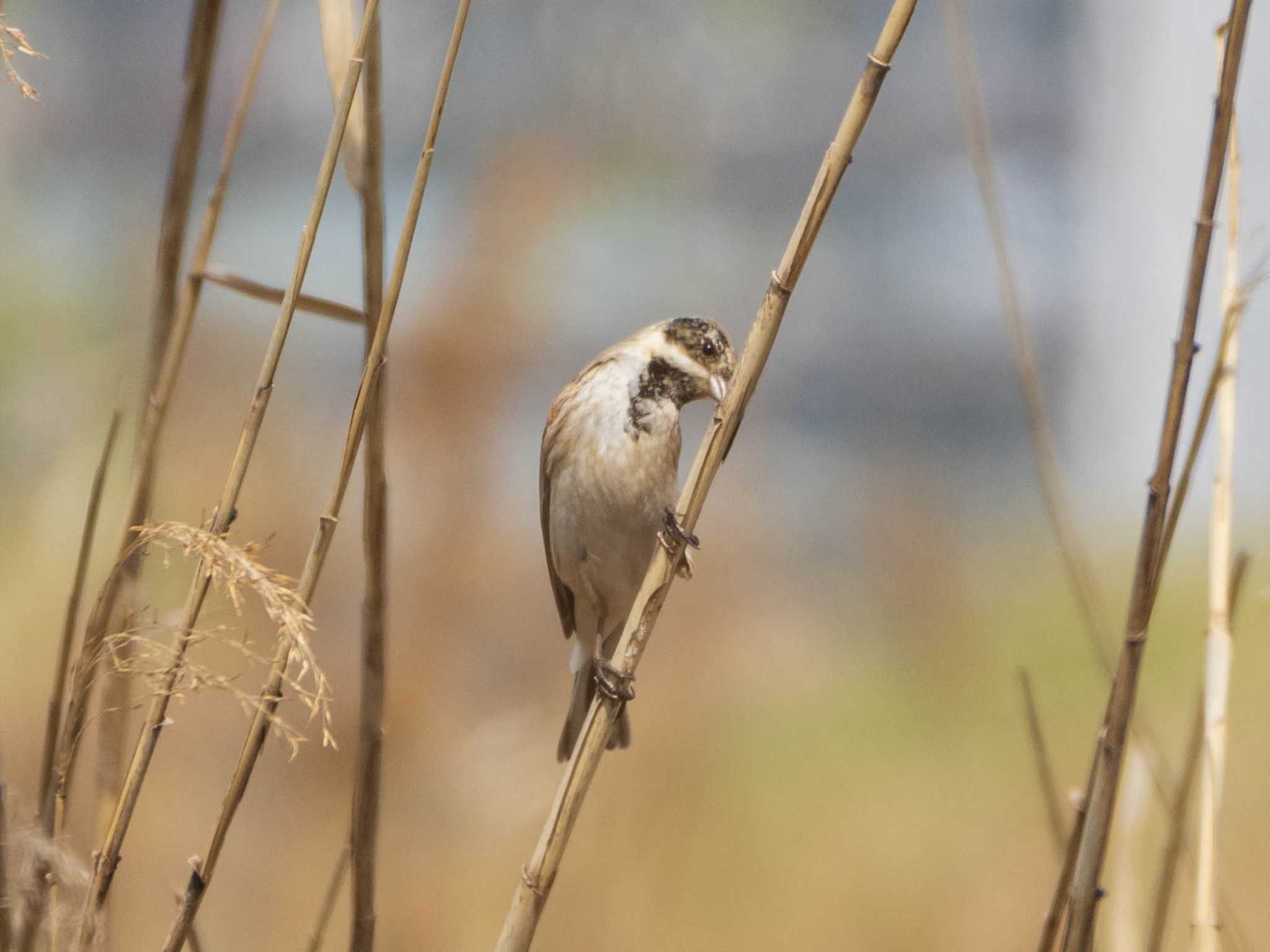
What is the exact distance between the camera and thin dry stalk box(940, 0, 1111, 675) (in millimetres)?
826

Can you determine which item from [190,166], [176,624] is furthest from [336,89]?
[176,624]

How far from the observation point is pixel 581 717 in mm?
1507

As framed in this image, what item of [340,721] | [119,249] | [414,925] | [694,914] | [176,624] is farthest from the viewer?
[119,249]

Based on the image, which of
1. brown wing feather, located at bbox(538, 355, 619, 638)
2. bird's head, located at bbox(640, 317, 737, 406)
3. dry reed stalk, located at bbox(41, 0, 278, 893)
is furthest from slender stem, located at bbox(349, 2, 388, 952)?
brown wing feather, located at bbox(538, 355, 619, 638)

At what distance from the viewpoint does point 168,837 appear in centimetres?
187

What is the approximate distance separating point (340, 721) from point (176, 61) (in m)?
1.99

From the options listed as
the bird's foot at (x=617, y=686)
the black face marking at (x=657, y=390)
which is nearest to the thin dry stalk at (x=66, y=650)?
the bird's foot at (x=617, y=686)

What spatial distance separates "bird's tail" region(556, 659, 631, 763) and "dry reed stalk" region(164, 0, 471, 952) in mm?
776

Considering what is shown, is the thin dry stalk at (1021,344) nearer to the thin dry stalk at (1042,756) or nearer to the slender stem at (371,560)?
the thin dry stalk at (1042,756)

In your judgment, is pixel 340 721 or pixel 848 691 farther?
pixel 848 691

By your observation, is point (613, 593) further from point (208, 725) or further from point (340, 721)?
point (208, 725)

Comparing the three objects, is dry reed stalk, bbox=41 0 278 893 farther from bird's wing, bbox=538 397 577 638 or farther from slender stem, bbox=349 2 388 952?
bird's wing, bbox=538 397 577 638

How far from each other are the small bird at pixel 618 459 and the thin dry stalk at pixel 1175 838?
61 centimetres

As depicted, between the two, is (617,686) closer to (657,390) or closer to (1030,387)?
(1030,387)
